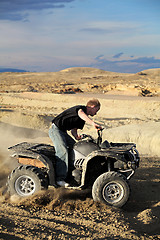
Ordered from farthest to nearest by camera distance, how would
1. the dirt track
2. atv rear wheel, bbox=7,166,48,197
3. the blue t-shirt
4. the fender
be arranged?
the blue t-shirt, atv rear wheel, bbox=7,166,48,197, the fender, the dirt track

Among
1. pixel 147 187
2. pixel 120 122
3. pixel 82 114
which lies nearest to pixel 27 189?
pixel 82 114

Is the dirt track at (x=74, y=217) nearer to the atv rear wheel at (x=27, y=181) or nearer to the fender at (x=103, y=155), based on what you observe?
the atv rear wheel at (x=27, y=181)

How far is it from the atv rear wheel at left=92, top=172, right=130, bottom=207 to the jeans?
62cm

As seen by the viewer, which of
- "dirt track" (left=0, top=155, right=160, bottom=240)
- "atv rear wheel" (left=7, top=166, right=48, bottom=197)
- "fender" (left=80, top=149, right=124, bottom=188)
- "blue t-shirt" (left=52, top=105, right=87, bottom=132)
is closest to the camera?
"dirt track" (left=0, top=155, right=160, bottom=240)

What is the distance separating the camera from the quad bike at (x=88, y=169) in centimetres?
514

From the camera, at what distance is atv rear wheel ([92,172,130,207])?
5.11 m

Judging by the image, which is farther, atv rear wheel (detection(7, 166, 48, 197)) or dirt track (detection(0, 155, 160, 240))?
atv rear wheel (detection(7, 166, 48, 197))

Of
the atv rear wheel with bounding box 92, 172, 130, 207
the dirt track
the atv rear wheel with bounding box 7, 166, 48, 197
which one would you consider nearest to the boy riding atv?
the atv rear wheel with bounding box 7, 166, 48, 197

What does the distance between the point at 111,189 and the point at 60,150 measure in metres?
1.08

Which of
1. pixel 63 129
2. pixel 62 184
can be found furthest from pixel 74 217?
pixel 63 129

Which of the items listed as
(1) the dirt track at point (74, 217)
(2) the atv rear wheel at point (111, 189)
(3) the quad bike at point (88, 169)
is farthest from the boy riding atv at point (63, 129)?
(2) the atv rear wheel at point (111, 189)

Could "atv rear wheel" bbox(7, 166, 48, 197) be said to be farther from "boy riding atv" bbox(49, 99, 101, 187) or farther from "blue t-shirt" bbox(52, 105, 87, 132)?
"blue t-shirt" bbox(52, 105, 87, 132)

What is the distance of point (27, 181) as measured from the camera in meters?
5.35

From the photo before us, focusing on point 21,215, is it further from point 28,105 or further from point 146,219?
point 28,105
